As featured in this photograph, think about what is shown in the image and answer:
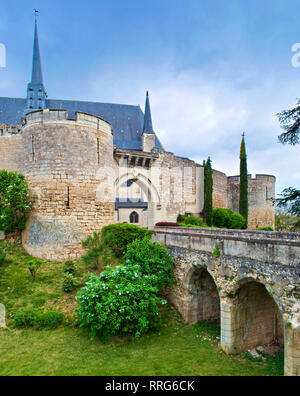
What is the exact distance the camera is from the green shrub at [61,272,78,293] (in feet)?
29.7

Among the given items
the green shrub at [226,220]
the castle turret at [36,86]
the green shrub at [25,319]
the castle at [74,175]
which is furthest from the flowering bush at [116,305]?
the castle turret at [36,86]

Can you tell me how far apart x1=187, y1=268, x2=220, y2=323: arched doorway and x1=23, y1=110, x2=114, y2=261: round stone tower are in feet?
17.9

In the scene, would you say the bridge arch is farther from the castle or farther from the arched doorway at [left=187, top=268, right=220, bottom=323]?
the castle

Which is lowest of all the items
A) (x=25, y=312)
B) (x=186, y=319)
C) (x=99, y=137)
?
(x=186, y=319)

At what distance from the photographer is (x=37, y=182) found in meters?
10.9

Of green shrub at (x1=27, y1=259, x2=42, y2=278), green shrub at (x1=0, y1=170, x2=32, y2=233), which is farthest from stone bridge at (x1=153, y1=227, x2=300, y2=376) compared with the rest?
green shrub at (x1=0, y1=170, x2=32, y2=233)

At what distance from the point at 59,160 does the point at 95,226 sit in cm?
353

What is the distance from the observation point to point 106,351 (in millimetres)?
6617

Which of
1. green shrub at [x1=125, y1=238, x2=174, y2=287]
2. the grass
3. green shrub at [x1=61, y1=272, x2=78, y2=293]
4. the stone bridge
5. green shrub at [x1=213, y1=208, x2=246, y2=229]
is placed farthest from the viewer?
green shrub at [x1=213, y1=208, x2=246, y2=229]

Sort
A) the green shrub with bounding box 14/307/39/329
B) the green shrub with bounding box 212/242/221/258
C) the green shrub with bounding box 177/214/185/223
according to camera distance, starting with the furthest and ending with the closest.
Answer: the green shrub with bounding box 177/214/185/223 → the green shrub with bounding box 14/307/39/329 → the green shrub with bounding box 212/242/221/258

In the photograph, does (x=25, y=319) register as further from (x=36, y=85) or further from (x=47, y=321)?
(x=36, y=85)

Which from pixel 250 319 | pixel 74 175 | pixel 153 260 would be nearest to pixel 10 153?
pixel 74 175
